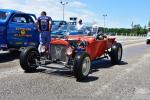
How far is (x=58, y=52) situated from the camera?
10.8 m

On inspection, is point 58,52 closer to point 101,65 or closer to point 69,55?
point 69,55

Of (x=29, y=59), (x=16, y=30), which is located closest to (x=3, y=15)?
(x=16, y=30)

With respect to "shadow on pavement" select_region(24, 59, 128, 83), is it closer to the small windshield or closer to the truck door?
the truck door

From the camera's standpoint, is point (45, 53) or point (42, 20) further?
point (42, 20)

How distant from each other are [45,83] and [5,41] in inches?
207

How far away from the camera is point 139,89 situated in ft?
29.3

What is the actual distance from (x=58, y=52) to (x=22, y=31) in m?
4.27

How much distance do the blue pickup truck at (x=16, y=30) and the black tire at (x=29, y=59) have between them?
10.8 ft

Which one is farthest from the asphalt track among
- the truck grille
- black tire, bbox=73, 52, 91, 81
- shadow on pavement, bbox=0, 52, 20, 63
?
shadow on pavement, bbox=0, 52, 20, 63

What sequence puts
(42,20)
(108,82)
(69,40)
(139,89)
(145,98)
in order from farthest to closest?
(42,20)
(69,40)
(108,82)
(139,89)
(145,98)

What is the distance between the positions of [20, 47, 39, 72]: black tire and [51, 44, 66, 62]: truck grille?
50 centimetres

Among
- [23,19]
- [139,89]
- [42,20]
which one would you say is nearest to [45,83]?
[139,89]

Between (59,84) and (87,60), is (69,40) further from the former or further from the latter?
(59,84)

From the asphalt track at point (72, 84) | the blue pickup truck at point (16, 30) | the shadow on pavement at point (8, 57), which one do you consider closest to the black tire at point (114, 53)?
the asphalt track at point (72, 84)
